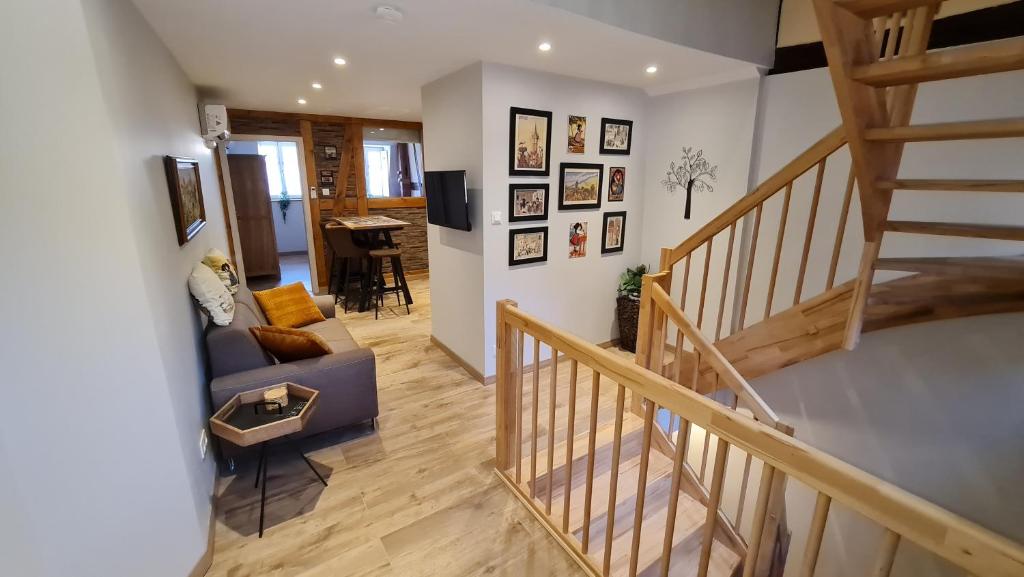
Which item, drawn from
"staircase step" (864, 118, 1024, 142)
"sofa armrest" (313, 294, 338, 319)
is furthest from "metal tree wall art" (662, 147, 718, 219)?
"sofa armrest" (313, 294, 338, 319)

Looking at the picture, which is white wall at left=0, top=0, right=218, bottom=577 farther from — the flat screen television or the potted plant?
the potted plant

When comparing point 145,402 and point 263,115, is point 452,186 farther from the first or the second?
point 263,115

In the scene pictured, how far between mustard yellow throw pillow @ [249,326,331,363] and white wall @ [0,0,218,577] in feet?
2.28

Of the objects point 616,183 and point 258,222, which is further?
point 258,222

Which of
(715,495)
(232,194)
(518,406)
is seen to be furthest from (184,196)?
(232,194)

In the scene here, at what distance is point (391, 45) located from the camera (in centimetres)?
253

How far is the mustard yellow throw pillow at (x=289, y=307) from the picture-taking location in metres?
3.41

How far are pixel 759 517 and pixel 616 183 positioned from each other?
10.3 feet

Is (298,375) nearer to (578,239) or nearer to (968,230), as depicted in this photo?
(578,239)

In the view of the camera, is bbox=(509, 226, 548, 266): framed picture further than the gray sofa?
Yes

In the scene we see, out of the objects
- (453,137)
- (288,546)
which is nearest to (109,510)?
(288,546)

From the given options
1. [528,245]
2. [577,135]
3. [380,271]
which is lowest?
[380,271]

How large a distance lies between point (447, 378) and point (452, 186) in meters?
1.57

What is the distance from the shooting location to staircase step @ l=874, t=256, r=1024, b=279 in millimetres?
1689
